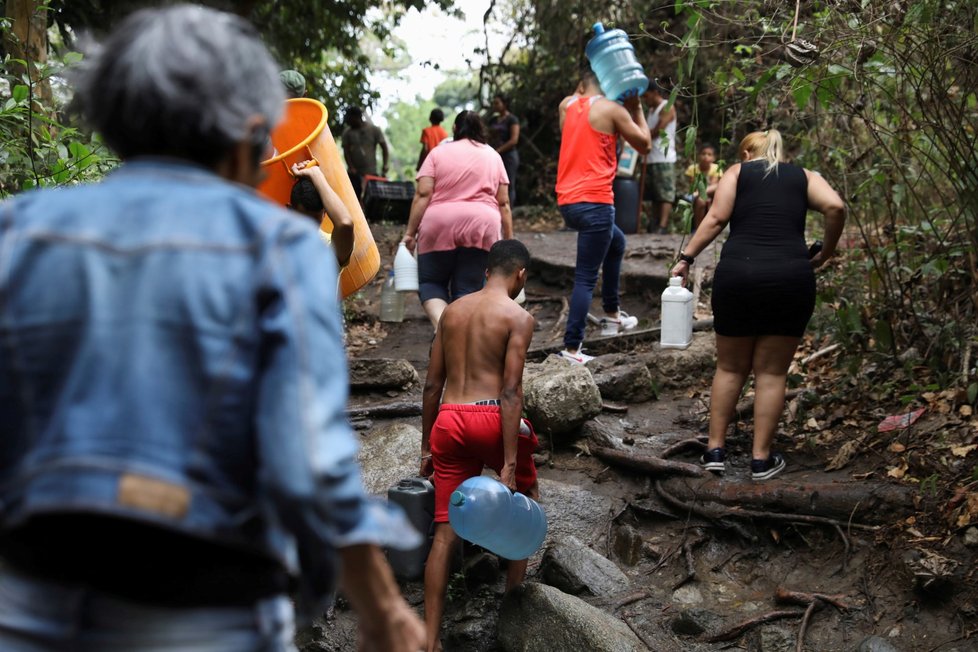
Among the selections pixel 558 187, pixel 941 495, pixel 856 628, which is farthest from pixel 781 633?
pixel 558 187

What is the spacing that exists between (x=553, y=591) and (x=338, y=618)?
1.11 m

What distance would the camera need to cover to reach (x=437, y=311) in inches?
261

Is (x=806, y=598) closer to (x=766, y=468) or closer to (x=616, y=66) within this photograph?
(x=766, y=468)

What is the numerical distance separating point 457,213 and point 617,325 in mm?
2250

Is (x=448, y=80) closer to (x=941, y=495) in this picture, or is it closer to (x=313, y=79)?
(x=313, y=79)

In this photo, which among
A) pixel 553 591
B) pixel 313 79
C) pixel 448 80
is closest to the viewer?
pixel 553 591

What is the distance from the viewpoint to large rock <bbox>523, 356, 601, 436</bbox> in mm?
6191

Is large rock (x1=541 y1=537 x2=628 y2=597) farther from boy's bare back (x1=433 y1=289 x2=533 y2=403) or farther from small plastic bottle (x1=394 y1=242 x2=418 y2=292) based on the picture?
small plastic bottle (x1=394 y1=242 x2=418 y2=292)

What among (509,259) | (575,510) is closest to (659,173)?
(575,510)

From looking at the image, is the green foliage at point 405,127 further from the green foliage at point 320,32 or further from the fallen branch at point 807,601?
the fallen branch at point 807,601

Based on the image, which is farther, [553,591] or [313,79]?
[313,79]

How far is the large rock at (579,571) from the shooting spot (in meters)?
5.16

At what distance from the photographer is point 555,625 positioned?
15.2 ft

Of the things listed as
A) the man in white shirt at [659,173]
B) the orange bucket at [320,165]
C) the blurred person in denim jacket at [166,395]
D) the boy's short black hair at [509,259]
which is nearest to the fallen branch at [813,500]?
the boy's short black hair at [509,259]
